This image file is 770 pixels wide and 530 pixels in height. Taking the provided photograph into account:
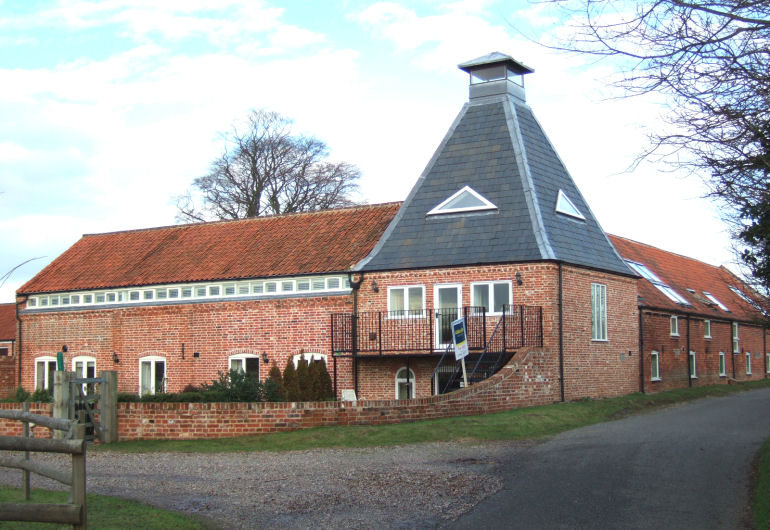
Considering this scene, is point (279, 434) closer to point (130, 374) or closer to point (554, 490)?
point (554, 490)

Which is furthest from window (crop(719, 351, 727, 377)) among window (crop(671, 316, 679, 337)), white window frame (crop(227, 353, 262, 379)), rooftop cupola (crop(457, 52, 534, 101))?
white window frame (crop(227, 353, 262, 379))

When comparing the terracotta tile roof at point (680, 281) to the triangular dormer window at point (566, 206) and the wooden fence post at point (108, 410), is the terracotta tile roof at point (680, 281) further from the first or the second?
the wooden fence post at point (108, 410)

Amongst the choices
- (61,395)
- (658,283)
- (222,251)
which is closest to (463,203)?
(222,251)

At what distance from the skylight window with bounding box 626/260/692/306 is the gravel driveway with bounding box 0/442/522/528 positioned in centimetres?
2008

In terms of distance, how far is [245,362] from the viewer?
28.4m

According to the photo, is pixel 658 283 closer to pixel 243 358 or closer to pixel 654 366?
pixel 654 366

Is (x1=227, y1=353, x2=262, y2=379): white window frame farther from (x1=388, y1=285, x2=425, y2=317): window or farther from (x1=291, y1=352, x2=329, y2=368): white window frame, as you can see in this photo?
(x1=388, y1=285, x2=425, y2=317): window

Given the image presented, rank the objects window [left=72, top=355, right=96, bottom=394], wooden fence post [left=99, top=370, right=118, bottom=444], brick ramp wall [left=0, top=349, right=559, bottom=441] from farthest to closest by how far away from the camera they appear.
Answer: window [left=72, top=355, right=96, bottom=394] → wooden fence post [left=99, top=370, right=118, bottom=444] → brick ramp wall [left=0, top=349, right=559, bottom=441]

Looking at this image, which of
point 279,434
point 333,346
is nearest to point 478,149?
point 333,346

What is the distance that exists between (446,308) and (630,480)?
43.6 ft

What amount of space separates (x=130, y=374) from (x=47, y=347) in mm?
4460

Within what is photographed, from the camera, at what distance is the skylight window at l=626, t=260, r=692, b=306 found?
3434cm

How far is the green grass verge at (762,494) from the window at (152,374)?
825 inches

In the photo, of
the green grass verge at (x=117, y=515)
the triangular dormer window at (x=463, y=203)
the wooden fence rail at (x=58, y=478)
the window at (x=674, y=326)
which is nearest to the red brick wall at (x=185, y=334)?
the triangular dormer window at (x=463, y=203)
